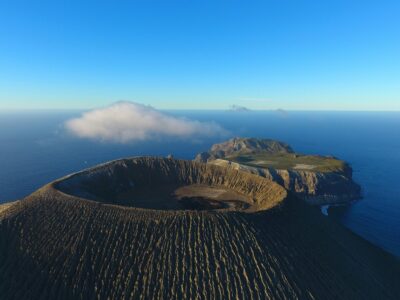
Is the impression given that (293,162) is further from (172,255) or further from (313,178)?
(172,255)

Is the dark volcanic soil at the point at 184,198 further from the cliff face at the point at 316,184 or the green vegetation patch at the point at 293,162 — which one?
the green vegetation patch at the point at 293,162

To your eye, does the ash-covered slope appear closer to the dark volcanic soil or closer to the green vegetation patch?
the dark volcanic soil

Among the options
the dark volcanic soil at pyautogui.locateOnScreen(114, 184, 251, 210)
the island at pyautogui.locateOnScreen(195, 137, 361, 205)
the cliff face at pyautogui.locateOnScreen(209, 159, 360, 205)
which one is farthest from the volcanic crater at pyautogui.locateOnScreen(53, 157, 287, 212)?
the island at pyautogui.locateOnScreen(195, 137, 361, 205)

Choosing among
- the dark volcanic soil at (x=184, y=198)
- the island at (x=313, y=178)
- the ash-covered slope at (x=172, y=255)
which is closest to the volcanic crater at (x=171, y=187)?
the dark volcanic soil at (x=184, y=198)

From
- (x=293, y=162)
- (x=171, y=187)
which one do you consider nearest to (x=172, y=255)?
(x=171, y=187)

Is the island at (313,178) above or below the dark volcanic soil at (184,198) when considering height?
below
